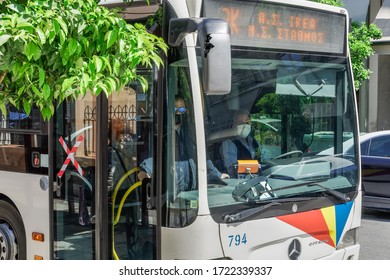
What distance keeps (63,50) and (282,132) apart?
2897 millimetres

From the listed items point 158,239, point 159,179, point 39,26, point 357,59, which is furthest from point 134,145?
point 357,59

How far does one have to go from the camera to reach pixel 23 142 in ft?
21.1

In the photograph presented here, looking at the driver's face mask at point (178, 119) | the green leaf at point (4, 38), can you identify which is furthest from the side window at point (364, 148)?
the green leaf at point (4, 38)

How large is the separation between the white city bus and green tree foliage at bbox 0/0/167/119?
1.28m

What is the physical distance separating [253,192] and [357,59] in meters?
14.0

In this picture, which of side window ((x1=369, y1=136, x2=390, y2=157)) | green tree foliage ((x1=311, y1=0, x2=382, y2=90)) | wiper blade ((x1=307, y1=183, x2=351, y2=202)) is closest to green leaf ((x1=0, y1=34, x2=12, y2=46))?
wiper blade ((x1=307, y1=183, x2=351, y2=202))

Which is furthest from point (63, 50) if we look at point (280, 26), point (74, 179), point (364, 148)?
point (364, 148)

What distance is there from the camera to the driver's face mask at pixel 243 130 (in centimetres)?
559

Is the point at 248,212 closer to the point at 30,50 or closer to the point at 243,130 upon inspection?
the point at 243,130

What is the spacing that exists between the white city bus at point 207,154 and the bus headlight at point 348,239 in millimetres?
16

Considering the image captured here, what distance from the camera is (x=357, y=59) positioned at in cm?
1866

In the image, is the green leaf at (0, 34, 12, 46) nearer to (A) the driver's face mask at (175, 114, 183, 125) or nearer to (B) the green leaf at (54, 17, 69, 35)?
(B) the green leaf at (54, 17, 69, 35)

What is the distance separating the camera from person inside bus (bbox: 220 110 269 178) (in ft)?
18.0

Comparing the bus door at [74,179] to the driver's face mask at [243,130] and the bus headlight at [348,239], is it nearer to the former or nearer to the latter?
the driver's face mask at [243,130]
